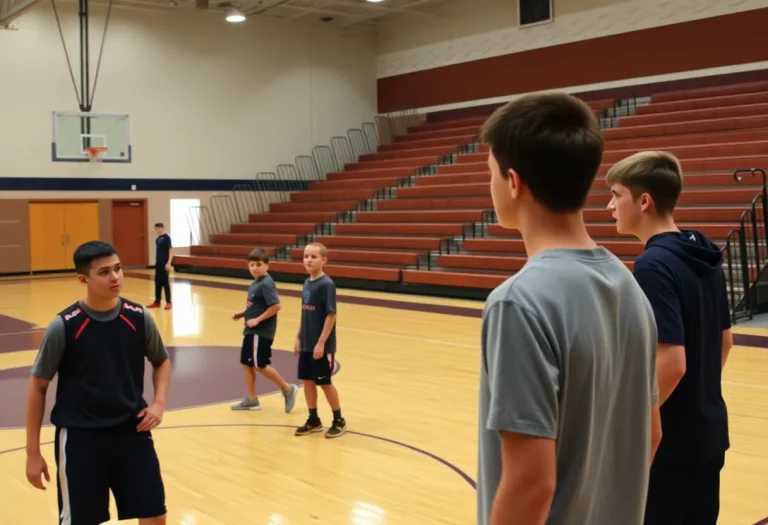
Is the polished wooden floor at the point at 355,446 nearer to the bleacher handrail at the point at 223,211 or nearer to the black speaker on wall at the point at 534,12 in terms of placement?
the black speaker on wall at the point at 534,12

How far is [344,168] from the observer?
87.5ft

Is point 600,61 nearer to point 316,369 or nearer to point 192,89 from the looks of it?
point 192,89

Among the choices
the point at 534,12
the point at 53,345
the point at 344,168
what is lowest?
the point at 53,345

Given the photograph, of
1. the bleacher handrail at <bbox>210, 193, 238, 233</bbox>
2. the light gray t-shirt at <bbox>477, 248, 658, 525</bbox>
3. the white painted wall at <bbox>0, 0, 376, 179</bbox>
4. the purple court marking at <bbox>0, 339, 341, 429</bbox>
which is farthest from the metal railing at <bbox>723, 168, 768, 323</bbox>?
the white painted wall at <bbox>0, 0, 376, 179</bbox>

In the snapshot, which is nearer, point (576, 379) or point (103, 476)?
point (576, 379)

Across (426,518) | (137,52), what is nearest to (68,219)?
(137,52)

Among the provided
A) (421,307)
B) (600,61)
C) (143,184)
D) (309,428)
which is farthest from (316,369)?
(143,184)

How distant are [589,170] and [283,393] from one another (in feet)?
19.3

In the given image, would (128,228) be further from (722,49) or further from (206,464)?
(206,464)

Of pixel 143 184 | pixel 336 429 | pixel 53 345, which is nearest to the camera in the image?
pixel 53 345

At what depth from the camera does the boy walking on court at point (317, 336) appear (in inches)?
243

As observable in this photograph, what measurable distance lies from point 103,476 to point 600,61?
2053cm

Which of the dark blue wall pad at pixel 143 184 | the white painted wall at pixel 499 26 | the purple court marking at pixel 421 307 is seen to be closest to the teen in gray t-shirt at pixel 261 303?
the purple court marking at pixel 421 307

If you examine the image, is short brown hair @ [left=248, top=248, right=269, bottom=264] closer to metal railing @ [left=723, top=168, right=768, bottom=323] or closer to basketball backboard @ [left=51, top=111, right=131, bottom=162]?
metal railing @ [left=723, top=168, right=768, bottom=323]
